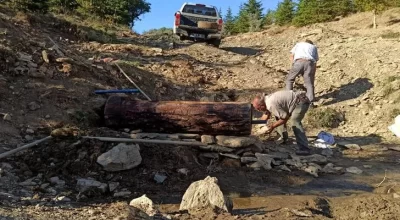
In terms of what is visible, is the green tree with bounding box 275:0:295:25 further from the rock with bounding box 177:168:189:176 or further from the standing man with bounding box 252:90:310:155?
the rock with bounding box 177:168:189:176

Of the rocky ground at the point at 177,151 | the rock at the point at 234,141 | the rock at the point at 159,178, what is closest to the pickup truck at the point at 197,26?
the rocky ground at the point at 177,151

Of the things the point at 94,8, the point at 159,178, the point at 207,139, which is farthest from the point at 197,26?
the point at 159,178

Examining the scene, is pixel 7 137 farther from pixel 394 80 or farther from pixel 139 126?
pixel 394 80

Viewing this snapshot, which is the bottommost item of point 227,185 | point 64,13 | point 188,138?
point 227,185

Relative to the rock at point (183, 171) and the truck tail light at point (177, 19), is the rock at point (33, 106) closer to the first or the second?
the rock at point (183, 171)

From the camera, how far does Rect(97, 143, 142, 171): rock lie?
18.2 feet

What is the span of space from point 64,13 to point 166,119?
1563cm

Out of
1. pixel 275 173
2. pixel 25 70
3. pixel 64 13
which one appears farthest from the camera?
pixel 64 13

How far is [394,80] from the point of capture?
34.4ft

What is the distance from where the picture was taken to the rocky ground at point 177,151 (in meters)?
4.76

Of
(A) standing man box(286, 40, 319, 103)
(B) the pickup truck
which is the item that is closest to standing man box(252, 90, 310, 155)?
(A) standing man box(286, 40, 319, 103)

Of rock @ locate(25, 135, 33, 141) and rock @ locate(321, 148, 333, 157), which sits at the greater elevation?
rock @ locate(25, 135, 33, 141)

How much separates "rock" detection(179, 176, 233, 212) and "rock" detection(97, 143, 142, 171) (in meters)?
1.32

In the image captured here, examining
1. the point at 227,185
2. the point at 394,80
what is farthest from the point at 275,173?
the point at 394,80
